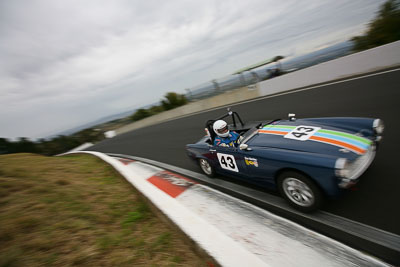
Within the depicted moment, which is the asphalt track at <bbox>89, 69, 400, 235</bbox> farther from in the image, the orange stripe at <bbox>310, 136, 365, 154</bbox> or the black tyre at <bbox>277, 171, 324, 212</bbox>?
the orange stripe at <bbox>310, 136, 365, 154</bbox>

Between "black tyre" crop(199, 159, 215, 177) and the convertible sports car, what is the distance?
1.42ft

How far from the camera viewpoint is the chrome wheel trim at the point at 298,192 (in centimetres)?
245

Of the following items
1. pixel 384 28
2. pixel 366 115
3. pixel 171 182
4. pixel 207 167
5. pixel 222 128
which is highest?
pixel 384 28

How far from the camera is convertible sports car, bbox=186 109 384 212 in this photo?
225 cm

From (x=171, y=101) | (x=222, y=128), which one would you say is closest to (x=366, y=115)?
(x=222, y=128)

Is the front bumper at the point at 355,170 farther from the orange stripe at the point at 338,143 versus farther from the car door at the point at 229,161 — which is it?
the car door at the point at 229,161

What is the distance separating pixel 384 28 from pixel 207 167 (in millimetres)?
13810

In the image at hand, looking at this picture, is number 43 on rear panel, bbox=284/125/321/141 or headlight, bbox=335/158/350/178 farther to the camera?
number 43 on rear panel, bbox=284/125/321/141

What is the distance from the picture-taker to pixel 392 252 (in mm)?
1800

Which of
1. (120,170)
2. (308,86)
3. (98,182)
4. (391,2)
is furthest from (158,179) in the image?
(391,2)

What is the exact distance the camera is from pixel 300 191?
2.54 meters

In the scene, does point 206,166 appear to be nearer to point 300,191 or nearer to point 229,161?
point 229,161

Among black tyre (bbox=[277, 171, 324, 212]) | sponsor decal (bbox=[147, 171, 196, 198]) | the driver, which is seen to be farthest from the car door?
sponsor decal (bbox=[147, 171, 196, 198])

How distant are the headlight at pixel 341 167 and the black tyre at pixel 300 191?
0.32 meters
